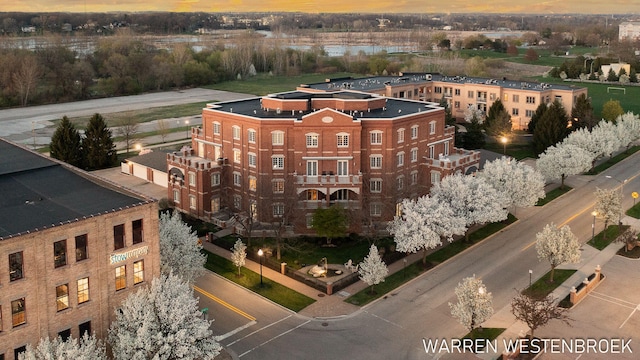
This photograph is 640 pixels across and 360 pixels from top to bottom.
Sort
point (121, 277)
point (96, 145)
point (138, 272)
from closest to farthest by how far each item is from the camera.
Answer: point (121, 277) → point (138, 272) → point (96, 145)

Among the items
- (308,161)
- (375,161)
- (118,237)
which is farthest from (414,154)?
(118,237)

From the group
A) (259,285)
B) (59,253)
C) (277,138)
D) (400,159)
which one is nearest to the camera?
(59,253)

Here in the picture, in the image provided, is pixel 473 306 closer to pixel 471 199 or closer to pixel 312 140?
pixel 471 199

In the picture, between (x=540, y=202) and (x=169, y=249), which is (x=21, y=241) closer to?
(x=169, y=249)

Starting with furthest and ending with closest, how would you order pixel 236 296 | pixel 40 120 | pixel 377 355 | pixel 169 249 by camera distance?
pixel 40 120 < pixel 236 296 < pixel 169 249 < pixel 377 355

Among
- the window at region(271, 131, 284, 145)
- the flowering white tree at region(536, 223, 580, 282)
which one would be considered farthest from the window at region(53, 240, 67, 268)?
the flowering white tree at region(536, 223, 580, 282)

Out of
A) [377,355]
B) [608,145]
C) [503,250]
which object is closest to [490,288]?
[503,250]
